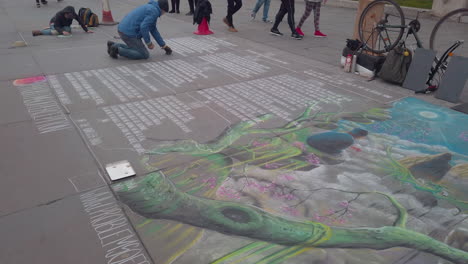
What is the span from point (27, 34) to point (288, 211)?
29.2ft

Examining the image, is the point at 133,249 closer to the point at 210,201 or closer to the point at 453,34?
the point at 210,201

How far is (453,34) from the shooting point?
26.6ft

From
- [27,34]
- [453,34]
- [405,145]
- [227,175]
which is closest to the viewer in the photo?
[227,175]

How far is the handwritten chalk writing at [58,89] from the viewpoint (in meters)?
4.65

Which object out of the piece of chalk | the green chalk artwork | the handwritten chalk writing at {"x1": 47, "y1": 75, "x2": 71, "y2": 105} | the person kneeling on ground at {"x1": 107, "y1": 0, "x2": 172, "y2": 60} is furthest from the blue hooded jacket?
the green chalk artwork

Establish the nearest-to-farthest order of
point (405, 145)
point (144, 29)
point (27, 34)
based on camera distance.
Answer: point (405, 145) < point (144, 29) < point (27, 34)

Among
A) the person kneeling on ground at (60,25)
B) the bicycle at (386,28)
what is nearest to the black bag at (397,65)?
the bicycle at (386,28)

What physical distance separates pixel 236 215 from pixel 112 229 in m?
0.89

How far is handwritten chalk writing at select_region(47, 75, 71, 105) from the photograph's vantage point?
4.65 metres

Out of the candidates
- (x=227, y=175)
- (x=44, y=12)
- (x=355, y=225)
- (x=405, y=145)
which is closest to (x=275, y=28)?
(x=405, y=145)

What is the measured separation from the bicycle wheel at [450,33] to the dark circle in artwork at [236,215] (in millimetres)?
4363

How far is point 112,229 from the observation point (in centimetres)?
242

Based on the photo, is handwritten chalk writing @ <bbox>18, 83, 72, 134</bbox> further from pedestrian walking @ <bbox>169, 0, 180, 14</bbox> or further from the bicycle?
pedestrian walking @ <bbox>169, 0, 180, 14</bbox>

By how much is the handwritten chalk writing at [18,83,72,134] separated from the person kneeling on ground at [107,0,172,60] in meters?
1.74
